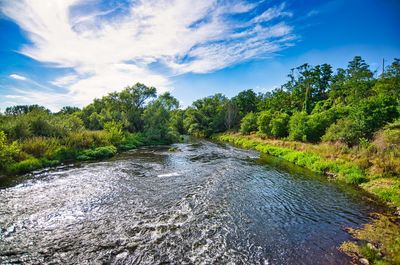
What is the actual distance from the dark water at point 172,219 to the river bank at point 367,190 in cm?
65

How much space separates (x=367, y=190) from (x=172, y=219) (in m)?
14.7

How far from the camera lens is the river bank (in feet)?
25.4

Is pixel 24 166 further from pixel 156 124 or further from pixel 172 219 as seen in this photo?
pixel 156 124

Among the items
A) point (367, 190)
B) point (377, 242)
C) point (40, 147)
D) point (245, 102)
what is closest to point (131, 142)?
point (40, 147)

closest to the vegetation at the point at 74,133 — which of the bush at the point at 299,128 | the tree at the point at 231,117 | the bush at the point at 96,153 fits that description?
the bush at the point at 96,153

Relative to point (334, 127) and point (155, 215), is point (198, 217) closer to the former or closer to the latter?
point (155, 215)

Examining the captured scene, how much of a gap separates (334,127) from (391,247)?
76.1 feet

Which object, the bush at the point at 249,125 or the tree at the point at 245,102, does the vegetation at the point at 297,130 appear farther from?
the tree at the point at 245,102

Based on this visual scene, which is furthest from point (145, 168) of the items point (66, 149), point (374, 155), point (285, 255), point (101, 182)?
point (374, 155)

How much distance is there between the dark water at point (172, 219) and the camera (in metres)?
7.50

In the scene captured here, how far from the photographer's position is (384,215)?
36.4ft

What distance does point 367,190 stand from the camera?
15.1m

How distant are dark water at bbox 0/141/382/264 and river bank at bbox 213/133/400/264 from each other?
2.13 ft

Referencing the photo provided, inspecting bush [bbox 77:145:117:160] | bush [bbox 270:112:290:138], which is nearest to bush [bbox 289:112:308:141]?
bush [bbox 270:112:290:138]
